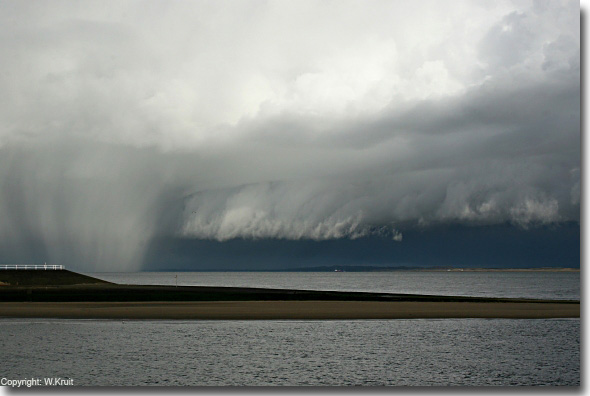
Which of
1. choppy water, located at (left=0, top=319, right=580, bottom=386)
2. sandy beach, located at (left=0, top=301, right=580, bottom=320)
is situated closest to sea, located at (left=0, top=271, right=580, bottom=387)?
choppy water, located at (left=0, top=319, right=580, bottom=386)

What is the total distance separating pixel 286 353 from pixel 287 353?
60 mm

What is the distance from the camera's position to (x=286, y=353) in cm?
3228

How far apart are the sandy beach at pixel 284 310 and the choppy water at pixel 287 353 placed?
622cm

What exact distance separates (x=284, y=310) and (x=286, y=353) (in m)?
26.4

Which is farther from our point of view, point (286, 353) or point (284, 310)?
point (284, 310)

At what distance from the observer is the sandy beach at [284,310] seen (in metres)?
53.0

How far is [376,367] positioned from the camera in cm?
2903

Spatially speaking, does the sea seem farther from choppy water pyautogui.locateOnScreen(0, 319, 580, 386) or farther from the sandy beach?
the sandy beach

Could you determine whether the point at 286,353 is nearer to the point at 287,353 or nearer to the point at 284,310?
the point at 287,353

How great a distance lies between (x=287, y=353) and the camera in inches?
1271

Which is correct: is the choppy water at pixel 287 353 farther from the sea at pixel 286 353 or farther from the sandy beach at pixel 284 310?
the sandy beach at pixel 284 310

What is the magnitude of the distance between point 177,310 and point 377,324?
22.1m

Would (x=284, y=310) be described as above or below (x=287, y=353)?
below


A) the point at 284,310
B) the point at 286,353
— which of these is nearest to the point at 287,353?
the point at 286,353
